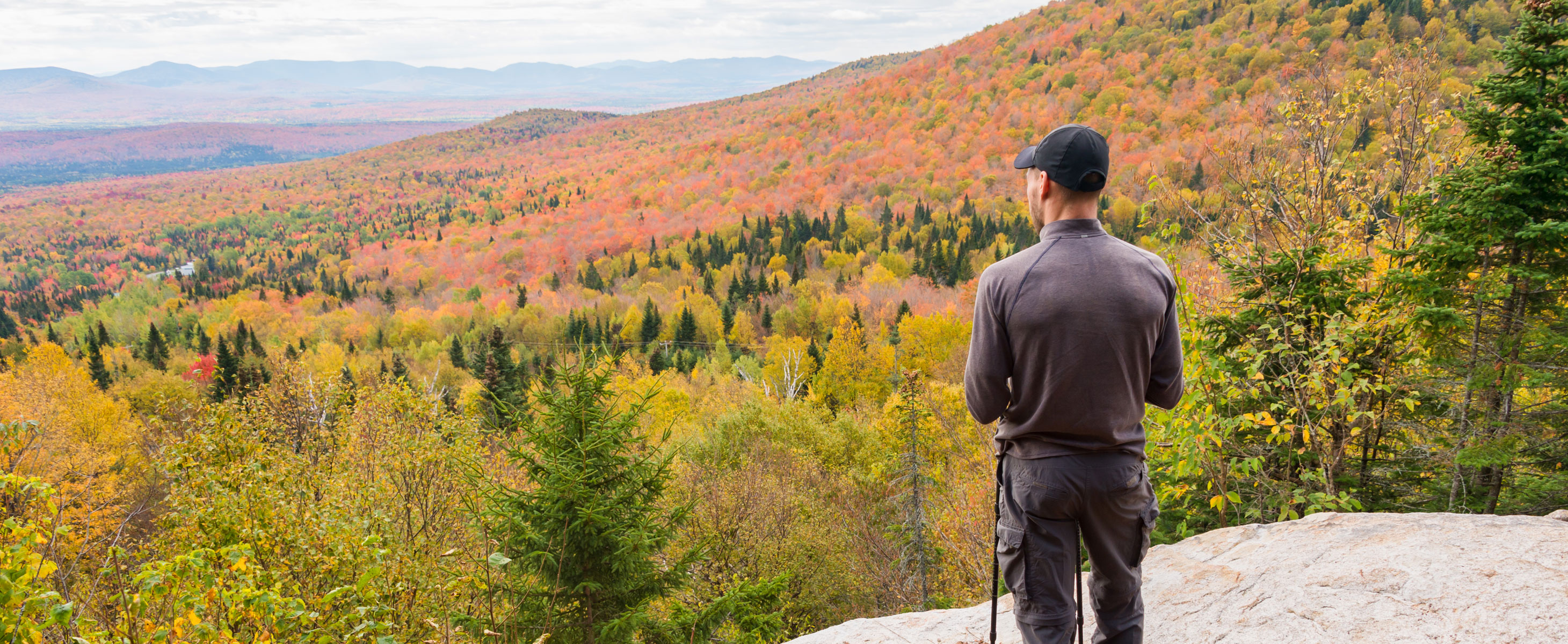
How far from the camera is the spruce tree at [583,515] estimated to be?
7309 millimetres

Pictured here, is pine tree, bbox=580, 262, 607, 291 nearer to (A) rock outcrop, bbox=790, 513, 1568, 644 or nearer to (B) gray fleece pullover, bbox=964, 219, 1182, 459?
(A) rock outcrop, bbox=790, 513, 1568, 644

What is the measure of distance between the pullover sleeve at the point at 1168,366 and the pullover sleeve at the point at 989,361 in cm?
64

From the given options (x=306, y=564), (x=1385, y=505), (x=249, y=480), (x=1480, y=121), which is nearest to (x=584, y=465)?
(x=306, y=564)

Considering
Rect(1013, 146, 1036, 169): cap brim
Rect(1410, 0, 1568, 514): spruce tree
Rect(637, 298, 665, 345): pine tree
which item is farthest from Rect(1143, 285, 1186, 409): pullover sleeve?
Rect(637, 298, 665, 345): pine tree

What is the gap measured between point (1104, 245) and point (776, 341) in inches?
2558

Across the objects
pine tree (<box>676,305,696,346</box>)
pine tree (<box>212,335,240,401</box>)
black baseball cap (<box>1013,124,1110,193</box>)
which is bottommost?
pine tree (<box>676,305,696,346</box>)

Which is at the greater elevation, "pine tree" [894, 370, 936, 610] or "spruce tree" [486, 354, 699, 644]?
"spruce tree" [486, 354, 699, 644]

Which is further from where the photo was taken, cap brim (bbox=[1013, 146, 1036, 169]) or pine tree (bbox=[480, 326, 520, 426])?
pine tree (bbox=[480, 326, 520, 426])

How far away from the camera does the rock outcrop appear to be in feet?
12.0

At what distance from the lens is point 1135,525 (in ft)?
10.2

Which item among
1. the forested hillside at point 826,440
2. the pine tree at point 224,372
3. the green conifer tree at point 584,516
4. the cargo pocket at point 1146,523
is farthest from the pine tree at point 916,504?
the pine tree at point 224,372

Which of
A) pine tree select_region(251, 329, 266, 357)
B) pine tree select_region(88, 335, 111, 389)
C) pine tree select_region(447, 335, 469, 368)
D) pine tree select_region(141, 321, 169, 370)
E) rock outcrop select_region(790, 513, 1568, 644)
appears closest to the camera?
rock outcrop select_region(790, 513, 1568, 644)

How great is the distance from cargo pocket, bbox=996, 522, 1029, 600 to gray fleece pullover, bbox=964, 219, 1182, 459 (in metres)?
0.37

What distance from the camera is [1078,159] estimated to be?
9.26ft
